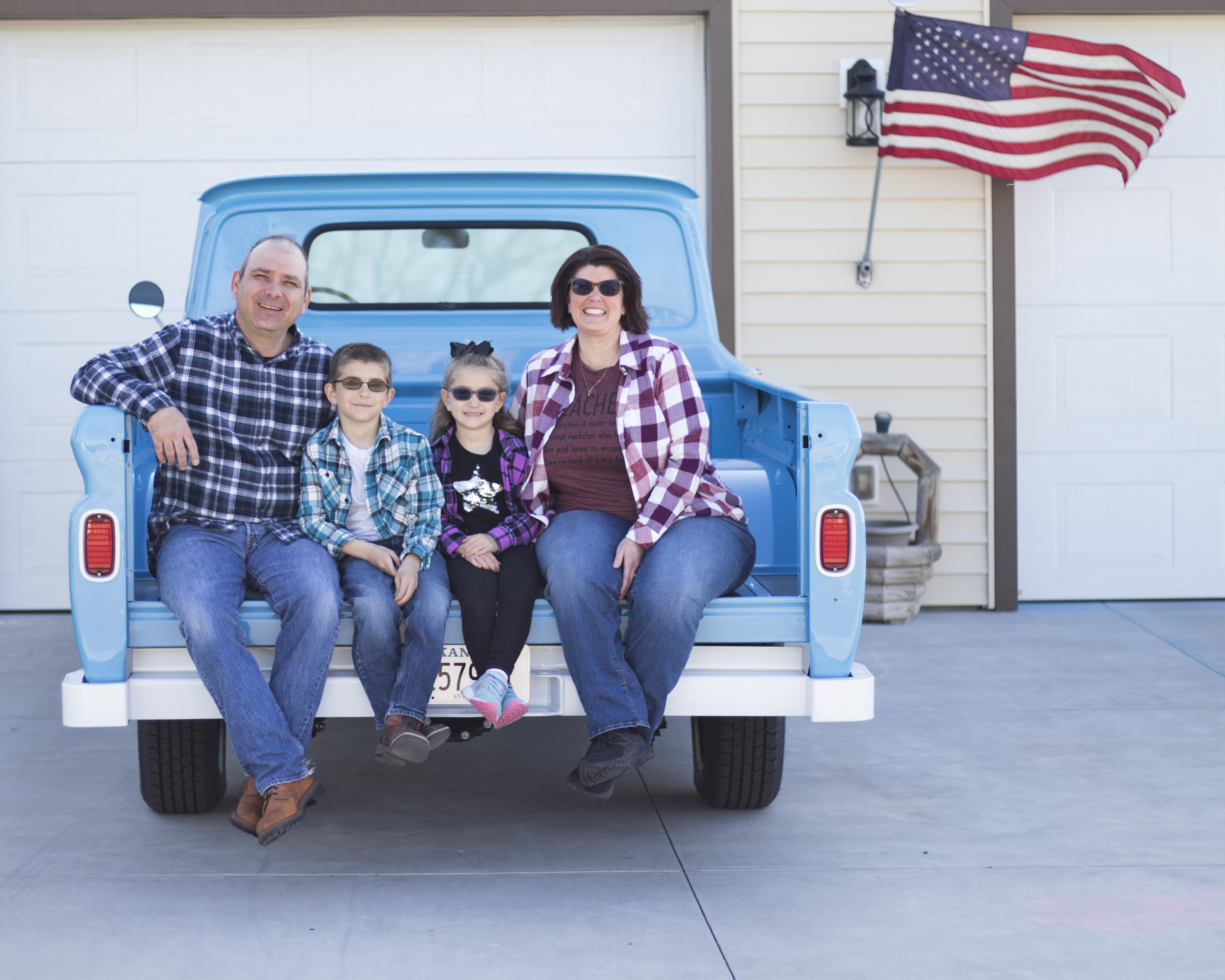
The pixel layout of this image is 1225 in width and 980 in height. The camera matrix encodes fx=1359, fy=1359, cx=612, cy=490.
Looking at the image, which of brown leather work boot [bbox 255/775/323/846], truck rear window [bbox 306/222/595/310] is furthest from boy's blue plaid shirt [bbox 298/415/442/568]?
truck rear window [bbox 306/222/595/310]

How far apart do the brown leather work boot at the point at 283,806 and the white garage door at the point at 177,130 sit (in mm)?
4512

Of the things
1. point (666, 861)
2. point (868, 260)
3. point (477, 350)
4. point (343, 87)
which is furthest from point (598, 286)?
point (343, 87)

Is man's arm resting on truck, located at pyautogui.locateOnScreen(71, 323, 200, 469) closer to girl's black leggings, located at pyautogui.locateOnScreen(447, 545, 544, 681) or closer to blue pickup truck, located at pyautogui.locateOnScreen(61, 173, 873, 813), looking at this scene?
blue pickup truck, located at pyautogui.locateOnScreen(61, 173, 873, 813)

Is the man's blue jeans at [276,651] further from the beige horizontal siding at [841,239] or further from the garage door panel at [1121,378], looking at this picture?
the garage door panel at [1121,378]

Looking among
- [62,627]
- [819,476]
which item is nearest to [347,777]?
[819,476]

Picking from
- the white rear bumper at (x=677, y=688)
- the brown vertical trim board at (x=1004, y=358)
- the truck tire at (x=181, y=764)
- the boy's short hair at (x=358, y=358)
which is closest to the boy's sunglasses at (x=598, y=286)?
the boy's short hair at (x=358, y=358)

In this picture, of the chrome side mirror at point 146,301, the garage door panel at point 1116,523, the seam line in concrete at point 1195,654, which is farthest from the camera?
the garage door panel at point 1116,523

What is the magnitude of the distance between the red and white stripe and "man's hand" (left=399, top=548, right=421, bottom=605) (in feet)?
14.4

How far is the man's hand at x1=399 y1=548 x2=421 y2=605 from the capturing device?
10.9 feet

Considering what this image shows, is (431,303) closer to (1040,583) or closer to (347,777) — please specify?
(347,777)

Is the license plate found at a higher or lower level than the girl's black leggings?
lower

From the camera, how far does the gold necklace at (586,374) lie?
12.3ft

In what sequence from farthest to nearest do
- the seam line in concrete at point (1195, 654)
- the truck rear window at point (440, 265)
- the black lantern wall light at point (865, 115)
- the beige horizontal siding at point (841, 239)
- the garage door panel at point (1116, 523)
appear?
the garage door panel at point (1116, 523), the beige horizontal siding at point (841, 239), the black lantern wall light at point (865, 115), the seam line in concrete at point (1195, 654), the truck rear window at point (440, 265)

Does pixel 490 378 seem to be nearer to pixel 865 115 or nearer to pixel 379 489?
pixel 379 489
